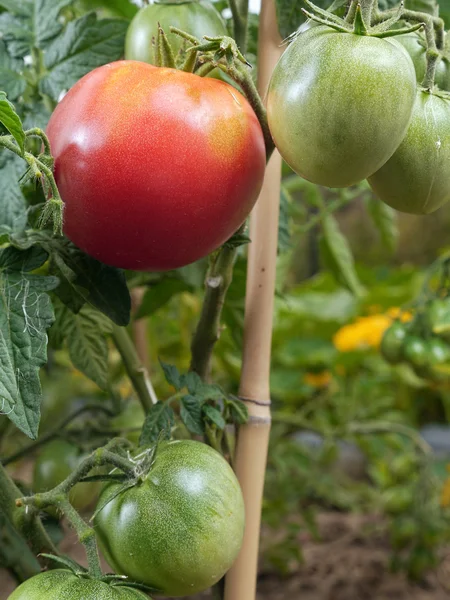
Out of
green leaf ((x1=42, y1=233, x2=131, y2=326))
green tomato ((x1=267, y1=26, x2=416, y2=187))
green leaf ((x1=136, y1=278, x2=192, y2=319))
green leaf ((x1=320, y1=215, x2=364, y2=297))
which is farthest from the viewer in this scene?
green leaf ((x1=320, y1=215, x2=364, y2=297))

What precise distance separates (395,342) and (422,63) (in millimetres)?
567

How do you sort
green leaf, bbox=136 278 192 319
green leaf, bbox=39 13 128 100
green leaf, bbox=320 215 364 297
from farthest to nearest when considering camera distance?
green leaf, bbox=320 215 364 297 → green leaf, bbox=136 278 192 319 → green leaf, bbox=39 13 128 100

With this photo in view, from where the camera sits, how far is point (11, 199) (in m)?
0.55

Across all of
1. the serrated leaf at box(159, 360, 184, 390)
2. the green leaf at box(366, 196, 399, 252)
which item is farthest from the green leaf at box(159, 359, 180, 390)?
the green leaf at box(366, 196, 399, 252)

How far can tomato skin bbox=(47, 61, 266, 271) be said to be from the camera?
0.42 meters

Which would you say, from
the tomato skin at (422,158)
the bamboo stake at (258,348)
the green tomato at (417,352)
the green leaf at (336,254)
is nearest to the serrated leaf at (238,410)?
the bamboo stake at (258,348)

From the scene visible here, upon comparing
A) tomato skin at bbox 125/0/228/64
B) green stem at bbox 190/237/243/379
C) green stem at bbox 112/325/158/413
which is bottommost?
green stem at bbox 112/325/158/413

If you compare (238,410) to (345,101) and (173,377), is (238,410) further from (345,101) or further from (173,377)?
(345,101)

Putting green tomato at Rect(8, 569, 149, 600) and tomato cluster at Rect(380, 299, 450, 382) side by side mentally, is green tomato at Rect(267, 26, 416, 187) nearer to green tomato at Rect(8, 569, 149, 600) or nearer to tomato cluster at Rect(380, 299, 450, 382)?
green tomato at Rect(8, 569, 149, 600)

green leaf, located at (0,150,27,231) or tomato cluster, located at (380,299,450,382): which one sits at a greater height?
green leaf, located at (0,150,27,231)

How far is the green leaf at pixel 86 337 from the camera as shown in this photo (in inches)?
24.0

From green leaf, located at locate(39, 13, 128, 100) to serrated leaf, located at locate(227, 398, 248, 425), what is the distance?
30 centimetres

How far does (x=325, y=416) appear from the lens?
137 cm

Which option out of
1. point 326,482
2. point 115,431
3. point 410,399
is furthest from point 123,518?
point 410,399
